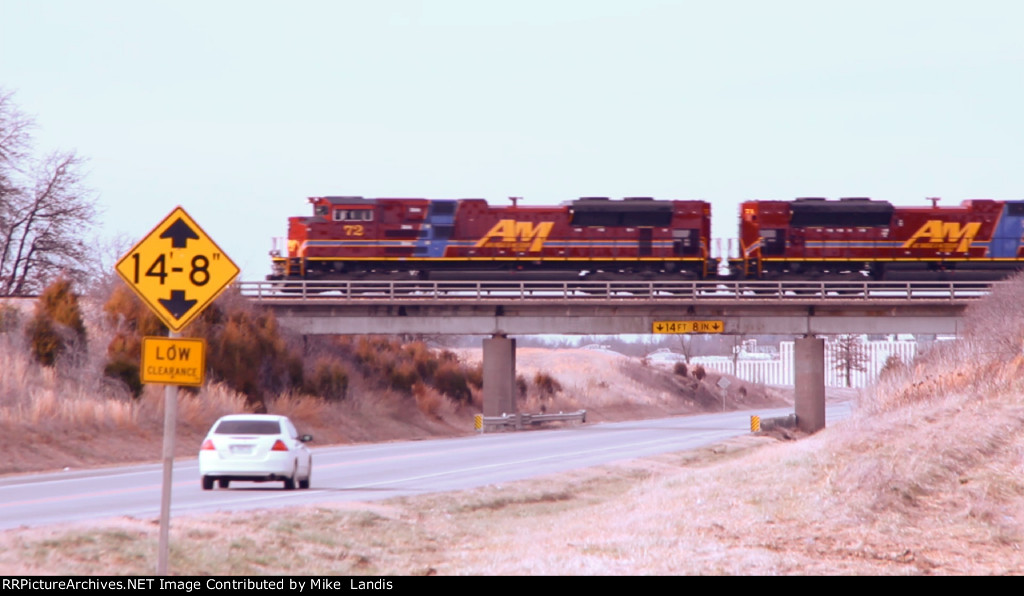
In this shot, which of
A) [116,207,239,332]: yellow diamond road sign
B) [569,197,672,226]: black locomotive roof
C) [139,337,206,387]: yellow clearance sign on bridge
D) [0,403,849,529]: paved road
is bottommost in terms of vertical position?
[0,403,849,529]: paved road

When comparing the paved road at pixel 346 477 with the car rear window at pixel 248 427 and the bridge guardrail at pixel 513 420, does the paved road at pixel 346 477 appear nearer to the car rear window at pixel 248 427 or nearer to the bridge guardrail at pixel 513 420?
the car rear window at pixel 248 427

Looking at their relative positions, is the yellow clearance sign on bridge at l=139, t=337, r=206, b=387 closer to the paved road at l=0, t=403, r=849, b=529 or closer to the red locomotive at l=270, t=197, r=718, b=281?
the paved road at l=0, t=403, r=849, b=529

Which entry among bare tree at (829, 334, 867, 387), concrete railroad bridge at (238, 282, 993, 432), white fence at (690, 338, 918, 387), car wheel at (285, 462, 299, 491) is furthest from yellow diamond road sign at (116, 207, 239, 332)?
white fence at (690, 338, 918, 387)

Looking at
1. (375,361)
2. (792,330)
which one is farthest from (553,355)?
(792,330)

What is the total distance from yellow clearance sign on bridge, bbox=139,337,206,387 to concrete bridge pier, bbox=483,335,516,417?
35179 mm

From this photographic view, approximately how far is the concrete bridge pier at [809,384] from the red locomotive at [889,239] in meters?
2.97

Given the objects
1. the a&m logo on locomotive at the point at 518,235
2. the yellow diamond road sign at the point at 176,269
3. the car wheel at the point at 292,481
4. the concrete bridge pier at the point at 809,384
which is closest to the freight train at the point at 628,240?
the a&m logo on locomotive at the point at 518,235

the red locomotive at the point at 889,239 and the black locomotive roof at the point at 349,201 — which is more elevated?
the black locomotive roof at the point at 349,201

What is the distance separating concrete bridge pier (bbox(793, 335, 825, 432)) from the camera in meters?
45.4

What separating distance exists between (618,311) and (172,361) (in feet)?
121

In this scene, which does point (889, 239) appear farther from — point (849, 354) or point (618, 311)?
point (849, 354)

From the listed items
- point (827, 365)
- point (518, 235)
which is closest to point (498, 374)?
point (518, 235)

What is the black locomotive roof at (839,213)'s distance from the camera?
46.2m

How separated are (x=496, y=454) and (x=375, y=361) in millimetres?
23080
